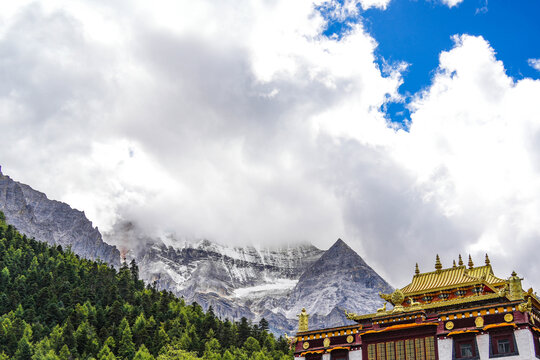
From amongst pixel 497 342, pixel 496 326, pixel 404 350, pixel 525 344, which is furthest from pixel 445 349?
pixel 525 344

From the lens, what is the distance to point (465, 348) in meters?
54.0

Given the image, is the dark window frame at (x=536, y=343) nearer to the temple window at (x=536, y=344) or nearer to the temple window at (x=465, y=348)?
the temple window at (x=536, y=344)

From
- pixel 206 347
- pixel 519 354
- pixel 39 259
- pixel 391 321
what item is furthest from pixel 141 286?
pixel 519 354

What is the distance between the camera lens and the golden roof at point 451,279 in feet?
202

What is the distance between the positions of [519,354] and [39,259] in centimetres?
11338

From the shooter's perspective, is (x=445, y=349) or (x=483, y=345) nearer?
(x=483, y=345)

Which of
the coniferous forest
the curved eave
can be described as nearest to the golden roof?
the curved eave

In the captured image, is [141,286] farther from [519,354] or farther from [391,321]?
[519,354]

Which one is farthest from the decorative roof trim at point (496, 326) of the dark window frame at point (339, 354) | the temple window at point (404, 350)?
the dark window frame at point (339, 354)

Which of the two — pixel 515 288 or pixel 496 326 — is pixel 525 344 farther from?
pixel 515 288

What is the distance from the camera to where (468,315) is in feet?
179

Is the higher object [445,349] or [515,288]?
[515,288]

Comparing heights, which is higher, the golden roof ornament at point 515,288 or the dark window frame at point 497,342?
the golden roof ornament at point 515,288

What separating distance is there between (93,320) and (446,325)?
77.3 m
